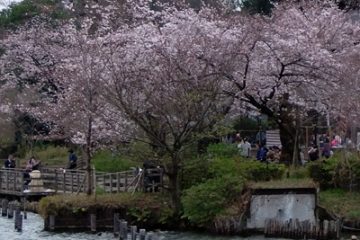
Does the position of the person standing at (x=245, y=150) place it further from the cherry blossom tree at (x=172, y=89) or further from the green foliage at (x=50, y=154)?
the green foliage at (x=50, y=154)

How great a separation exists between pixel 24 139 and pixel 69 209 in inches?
838

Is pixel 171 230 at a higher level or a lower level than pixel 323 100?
lower

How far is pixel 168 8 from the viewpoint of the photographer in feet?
119

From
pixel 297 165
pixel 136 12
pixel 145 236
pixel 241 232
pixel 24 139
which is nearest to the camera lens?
pixel 145 236

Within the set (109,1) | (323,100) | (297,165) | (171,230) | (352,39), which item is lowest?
(171,230)

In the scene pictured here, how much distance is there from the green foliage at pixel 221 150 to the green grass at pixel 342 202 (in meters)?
3.90

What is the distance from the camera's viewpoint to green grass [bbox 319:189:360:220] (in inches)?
1112

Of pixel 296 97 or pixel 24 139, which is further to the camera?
pixel 24 139

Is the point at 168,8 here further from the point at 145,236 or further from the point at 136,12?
the point at 145,236

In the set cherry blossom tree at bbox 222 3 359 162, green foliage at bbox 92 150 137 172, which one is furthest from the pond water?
cherry blossom tree at bbox 222 3 359 162

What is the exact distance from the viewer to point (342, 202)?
95.9 ft

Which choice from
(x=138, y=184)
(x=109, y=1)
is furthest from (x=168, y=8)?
(x=138, y=184)

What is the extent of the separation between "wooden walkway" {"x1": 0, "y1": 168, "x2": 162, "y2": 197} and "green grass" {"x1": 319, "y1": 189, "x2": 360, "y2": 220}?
6018 millimetres

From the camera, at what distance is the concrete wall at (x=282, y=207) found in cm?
2823
